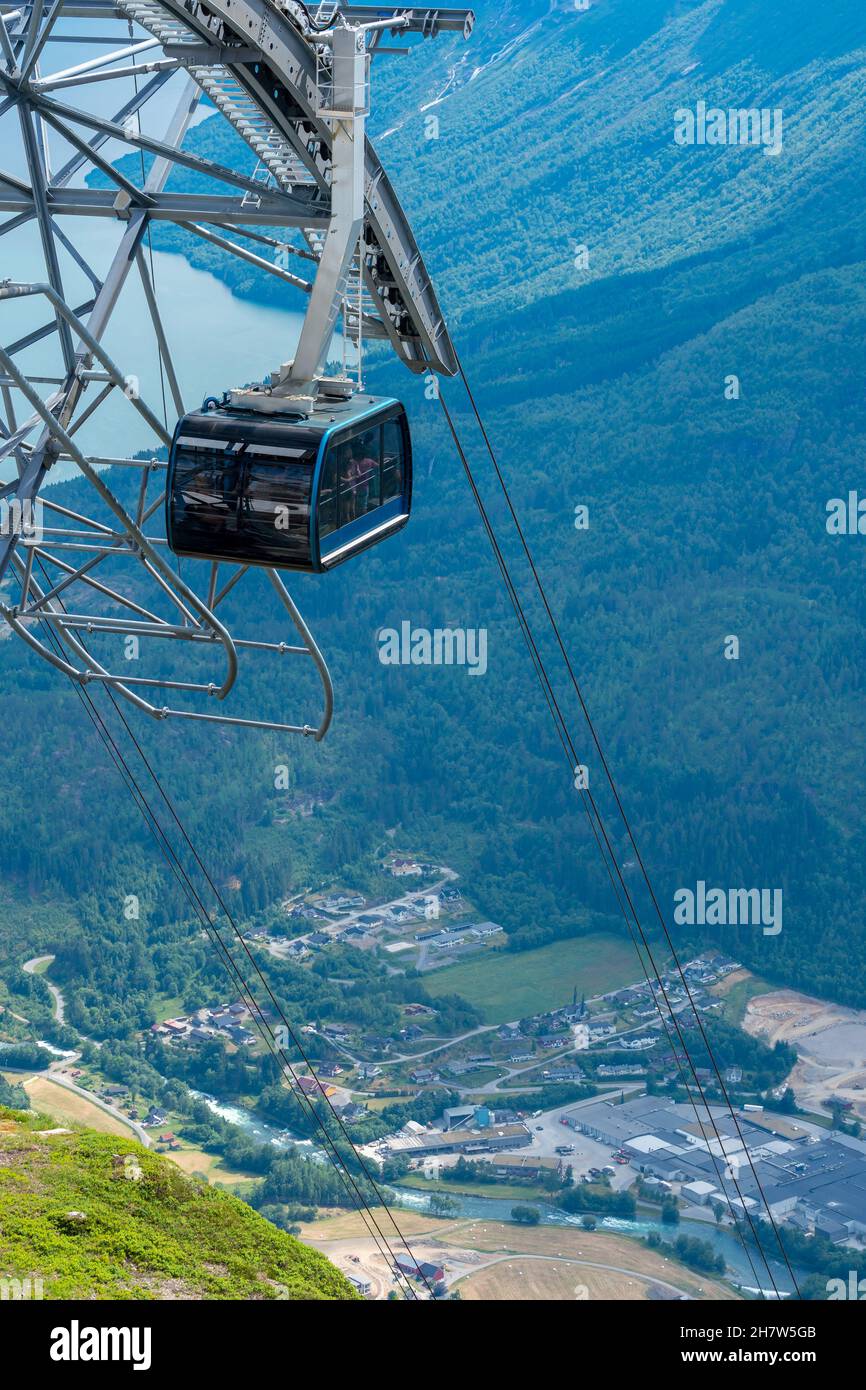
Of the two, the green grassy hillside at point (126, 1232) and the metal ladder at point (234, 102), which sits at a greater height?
the metal ladder at point (234, 102)

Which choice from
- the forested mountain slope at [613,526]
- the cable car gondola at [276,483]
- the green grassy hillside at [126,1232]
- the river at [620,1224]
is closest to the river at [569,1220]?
the river at [620,1224]

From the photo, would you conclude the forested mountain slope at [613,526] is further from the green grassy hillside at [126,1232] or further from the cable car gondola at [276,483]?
the cable car gondola at [276,483]

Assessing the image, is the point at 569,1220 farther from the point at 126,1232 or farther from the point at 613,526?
the point at 126,1232

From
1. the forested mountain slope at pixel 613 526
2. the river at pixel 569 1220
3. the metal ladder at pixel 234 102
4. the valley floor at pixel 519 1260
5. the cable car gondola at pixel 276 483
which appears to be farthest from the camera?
the forested mountain slope at pixel 613 526

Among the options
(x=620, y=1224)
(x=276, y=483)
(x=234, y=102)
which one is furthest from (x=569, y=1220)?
(x=234, y=102)

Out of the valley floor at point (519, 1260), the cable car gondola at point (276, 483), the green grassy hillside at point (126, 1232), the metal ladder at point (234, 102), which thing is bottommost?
the valley floor at point (519, 1260)

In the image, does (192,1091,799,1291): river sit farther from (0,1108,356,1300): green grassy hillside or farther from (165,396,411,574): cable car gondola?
(165,396,411,574): cable car gondola
